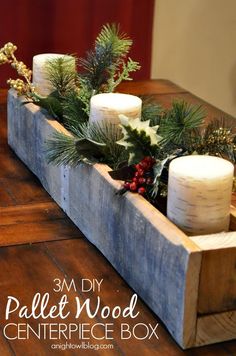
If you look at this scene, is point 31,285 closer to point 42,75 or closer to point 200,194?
point 200,194

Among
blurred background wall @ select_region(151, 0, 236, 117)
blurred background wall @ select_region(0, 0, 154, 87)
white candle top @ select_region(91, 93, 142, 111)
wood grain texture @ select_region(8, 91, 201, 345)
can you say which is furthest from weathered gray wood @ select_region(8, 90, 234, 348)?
blurred background wall @ select_region(151, 0, 236, 117)

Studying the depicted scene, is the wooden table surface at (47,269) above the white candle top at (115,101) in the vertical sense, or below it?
below

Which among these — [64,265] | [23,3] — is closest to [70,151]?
[64,265]

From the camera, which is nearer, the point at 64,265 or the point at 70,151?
the point at 64,265

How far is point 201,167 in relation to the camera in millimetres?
995

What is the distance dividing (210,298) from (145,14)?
1.97 metres

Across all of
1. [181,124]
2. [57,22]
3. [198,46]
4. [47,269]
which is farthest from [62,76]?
[198,46]

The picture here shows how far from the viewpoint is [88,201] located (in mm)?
1208

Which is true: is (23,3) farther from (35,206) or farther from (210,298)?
(210,298)

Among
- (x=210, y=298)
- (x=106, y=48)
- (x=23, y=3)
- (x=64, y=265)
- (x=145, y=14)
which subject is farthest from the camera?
(x=145, y=14)

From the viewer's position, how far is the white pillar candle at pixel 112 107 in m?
1.22

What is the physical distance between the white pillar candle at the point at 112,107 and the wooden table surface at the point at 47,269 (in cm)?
19

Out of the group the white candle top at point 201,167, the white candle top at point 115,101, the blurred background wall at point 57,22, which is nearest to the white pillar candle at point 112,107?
the white candle top at point 115,101

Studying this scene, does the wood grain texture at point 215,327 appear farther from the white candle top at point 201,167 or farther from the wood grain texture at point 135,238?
the white candle top at point 201,167
